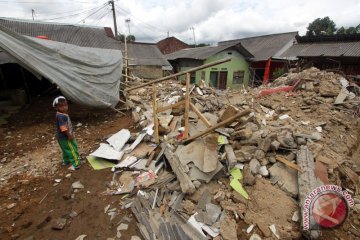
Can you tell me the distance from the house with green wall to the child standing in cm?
1379

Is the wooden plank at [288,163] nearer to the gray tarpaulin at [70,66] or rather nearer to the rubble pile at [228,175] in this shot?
the rubble pile at [228,175]

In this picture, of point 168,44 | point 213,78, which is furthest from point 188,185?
point 168,44

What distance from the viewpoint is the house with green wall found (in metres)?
17.1

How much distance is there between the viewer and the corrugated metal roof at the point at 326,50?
1206 cm

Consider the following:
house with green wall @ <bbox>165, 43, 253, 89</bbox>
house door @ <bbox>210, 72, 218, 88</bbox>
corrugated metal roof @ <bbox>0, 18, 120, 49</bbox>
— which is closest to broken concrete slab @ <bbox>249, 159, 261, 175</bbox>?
house with green wall @ <bbox>165, 43, 253, 89</bbox>

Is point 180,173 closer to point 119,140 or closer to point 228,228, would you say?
point 228,228

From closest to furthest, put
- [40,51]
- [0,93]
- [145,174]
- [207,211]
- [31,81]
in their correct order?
[207,211] → [145,174] → [40,51] → [0,93] → [31,81]

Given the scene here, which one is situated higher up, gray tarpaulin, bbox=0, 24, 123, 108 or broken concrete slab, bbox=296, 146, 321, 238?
gray tarpaulin, bbox=0, 24, 123, 108

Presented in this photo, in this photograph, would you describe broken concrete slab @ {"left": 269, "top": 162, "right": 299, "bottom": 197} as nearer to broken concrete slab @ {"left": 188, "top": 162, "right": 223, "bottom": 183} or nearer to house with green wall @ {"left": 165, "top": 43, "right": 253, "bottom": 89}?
broken concrete slab @ {"left": 188, "top": 162, "right": 223, "bottom": 183}

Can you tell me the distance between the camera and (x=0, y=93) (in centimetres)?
802

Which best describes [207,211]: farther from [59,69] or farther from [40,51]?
[40,51]

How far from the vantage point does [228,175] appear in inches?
141

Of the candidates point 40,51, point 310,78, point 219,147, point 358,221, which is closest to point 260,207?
point 219,147

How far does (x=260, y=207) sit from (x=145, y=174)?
1.94 meters
